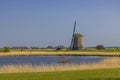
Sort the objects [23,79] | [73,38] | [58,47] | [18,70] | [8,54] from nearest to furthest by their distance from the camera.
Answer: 1. [23,79]
2. [18,70]
3. [8,54]
4. [73,38]
5. [58,47]

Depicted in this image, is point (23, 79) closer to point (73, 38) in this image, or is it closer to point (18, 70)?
point (18, 70)

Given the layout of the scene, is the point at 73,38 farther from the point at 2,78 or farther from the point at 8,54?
the point at 2,78

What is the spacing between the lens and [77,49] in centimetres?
8819

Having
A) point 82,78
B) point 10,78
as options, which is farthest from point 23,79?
point 82,78

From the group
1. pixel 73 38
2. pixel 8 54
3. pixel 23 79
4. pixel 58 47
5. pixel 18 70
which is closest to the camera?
pixel 23 79

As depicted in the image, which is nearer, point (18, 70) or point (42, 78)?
point (42, 78)

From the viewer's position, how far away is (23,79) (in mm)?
19109

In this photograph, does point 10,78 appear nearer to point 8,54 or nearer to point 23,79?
point 23,79

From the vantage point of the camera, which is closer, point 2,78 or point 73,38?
point 2,78

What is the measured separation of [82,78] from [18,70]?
24.1 ft

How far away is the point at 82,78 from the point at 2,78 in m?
4.32

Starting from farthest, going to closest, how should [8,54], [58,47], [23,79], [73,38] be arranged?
[58,47] < [73,38] < [8,54] < [23,79]

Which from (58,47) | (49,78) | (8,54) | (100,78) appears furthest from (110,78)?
(58,47)

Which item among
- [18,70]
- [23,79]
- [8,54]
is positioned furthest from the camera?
[8,54]
